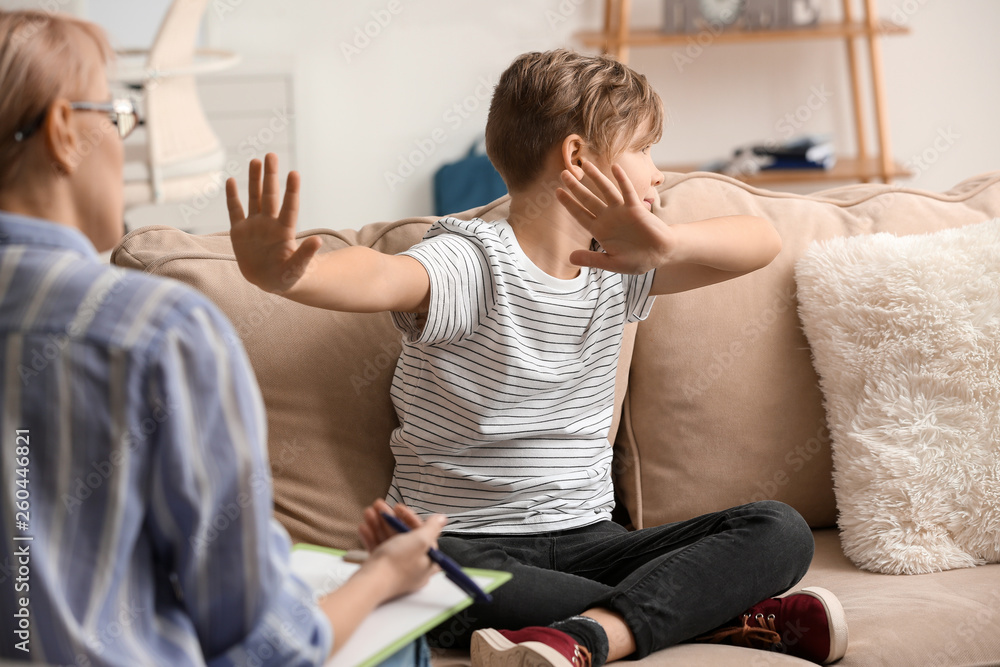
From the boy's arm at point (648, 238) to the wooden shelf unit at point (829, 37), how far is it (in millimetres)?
1982

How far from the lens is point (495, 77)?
130 inches

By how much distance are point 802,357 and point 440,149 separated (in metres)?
2.25

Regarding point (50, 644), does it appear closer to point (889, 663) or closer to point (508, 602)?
point (508, 602)

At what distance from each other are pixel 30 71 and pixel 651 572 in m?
0.79

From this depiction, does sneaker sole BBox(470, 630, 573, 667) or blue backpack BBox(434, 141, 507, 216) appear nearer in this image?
sneaker sole BBox(470, 630, 573, 667)

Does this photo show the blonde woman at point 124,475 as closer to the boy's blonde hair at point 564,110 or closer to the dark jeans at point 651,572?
the dark jeans at point 651,572

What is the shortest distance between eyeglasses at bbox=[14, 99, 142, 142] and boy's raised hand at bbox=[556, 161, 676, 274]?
1.59ft

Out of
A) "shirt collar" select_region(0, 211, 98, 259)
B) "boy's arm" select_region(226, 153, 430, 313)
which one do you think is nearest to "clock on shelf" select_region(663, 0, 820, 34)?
"boy's arm" select_region(226, 153, 430, 313)

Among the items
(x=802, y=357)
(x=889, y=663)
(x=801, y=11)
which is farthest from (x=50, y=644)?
(x=801, y=11)

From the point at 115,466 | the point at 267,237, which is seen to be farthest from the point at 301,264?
the point at 115,466

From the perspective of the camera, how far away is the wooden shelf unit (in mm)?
3023

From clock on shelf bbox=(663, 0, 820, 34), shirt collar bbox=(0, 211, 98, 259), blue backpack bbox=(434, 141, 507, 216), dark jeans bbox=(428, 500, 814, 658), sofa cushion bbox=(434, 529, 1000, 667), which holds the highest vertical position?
clock on shelf bbox=(663, 0, 820, 34)

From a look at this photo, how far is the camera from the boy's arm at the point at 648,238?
39.4 inches

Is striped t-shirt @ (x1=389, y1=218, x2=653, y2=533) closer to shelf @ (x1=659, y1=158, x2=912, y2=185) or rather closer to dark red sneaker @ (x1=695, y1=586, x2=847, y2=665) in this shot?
dark red sneaker @ (x1=695, y1=586, x2=847, y2=665)
